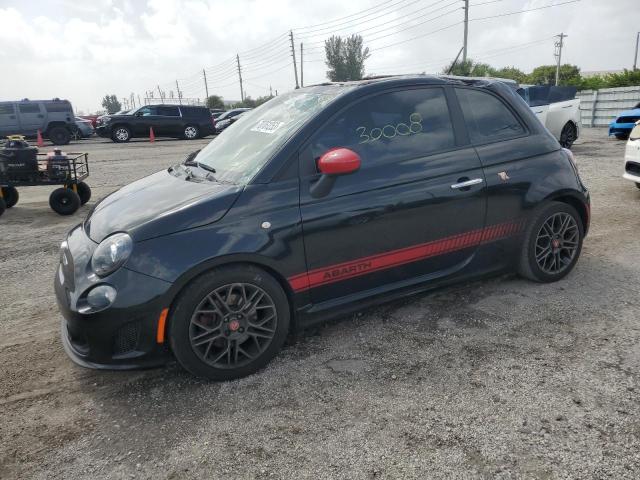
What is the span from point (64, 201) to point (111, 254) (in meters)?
5.50

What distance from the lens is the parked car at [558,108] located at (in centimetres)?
1295

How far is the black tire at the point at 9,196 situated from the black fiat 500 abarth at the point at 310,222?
18.9ft

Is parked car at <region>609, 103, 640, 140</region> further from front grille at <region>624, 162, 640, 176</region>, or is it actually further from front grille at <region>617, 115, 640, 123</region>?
front grille at <region>624, 162, 640, 176</region>

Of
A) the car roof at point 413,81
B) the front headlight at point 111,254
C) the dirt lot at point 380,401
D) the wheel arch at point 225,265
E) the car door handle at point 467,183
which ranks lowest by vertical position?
the dirt lot at point 380,401

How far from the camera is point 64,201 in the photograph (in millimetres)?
7418

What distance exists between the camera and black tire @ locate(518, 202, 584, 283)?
3900 millimetres

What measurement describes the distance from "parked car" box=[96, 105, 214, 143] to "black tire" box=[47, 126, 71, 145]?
145cm

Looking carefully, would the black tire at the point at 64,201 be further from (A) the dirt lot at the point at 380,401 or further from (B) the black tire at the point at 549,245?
(B) the black tire at the point at 549,245

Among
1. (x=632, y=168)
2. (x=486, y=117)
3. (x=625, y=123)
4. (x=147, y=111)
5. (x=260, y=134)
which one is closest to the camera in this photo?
→ (x=260, y=134)

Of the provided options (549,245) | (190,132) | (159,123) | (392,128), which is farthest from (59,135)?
(549,245)

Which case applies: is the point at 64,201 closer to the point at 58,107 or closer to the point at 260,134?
the point at 260,134

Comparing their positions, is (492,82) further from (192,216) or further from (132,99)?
(132,99)

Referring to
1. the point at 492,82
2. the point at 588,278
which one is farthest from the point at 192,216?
the point at 588,278

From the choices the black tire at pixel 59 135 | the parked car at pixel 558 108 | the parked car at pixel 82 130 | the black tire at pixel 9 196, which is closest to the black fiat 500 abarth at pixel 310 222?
the black tire at pixel 9 196
